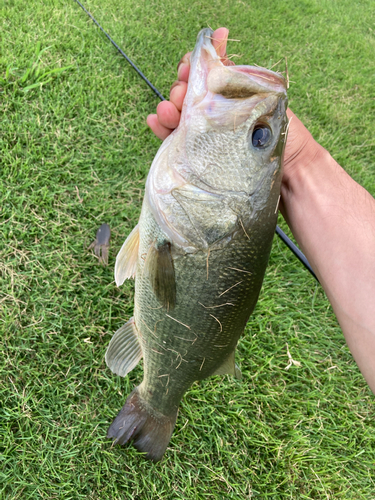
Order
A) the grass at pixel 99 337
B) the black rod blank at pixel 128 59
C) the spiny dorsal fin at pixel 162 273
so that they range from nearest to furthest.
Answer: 1. the spiny dorsal fin at pixel 162 273
2. the grass at pixel 99 337
3. the black rod blank at pixel 128 59

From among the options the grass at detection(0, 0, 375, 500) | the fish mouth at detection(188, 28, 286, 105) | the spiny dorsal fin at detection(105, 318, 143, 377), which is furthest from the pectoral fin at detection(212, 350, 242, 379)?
the fish mouth at detection(188, 28, 286, 105)

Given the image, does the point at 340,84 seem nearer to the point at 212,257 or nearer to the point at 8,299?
the point at 212,257

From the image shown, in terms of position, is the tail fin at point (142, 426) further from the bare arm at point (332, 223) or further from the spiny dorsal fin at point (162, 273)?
the bare arm at point (332, 223)

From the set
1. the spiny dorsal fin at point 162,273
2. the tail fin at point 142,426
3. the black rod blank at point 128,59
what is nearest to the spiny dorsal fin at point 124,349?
the tail fin at point 142,426

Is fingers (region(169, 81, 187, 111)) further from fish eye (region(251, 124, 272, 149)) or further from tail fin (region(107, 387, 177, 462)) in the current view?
tail fin (region(107, 387, 177, 462))

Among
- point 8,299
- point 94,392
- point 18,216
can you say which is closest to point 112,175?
point 18,216

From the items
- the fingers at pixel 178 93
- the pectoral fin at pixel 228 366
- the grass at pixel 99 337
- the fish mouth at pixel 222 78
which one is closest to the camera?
the fish mouth at pixel 222 78

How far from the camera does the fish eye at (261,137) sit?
1.25 m

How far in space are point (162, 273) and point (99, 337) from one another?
133 cm

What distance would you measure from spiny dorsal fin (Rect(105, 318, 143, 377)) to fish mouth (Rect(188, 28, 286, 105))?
3.90ft

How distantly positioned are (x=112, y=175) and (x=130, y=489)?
245 cm

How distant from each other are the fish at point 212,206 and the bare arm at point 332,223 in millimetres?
263

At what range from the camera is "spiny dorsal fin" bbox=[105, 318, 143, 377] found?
5.71 feet

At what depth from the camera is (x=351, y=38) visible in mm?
5332
